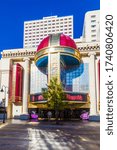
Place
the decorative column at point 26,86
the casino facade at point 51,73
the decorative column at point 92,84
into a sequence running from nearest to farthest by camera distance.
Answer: the casino facade at point 51,73, the decorative column at point 92,84, the decorative column at point 26,86

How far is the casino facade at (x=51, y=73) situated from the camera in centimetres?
5272

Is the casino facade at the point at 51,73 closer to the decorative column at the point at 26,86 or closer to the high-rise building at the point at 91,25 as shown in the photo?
the decorative column at the point at 26,86

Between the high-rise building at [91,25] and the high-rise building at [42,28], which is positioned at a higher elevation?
the high-rise building at [42,28]

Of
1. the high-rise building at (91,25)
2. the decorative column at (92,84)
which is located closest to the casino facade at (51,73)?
the decorative column at (92,84)

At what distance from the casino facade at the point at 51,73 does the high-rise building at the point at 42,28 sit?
4227 inches

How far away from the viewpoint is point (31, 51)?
60.7 meters

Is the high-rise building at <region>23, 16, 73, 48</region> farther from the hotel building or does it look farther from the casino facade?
the casino facade

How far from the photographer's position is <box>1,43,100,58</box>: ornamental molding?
2259 inches

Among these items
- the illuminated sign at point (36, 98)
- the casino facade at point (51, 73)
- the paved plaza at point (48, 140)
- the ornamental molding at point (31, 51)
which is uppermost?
A: the ornamental molding at point (31, 51)

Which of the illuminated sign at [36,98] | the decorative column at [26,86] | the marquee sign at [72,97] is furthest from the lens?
the decorative column at [26,86]

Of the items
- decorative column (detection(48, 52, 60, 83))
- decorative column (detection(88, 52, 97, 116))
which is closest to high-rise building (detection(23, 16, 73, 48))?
decorative column (detection(88, 52, 97, 116))

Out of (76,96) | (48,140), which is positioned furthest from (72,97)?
(48,140)

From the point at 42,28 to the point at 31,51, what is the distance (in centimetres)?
11279

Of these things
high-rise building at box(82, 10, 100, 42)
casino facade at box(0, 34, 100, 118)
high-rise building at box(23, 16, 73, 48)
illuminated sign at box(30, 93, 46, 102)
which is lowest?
illuminated sign at box(30, 93, 46, 102)
